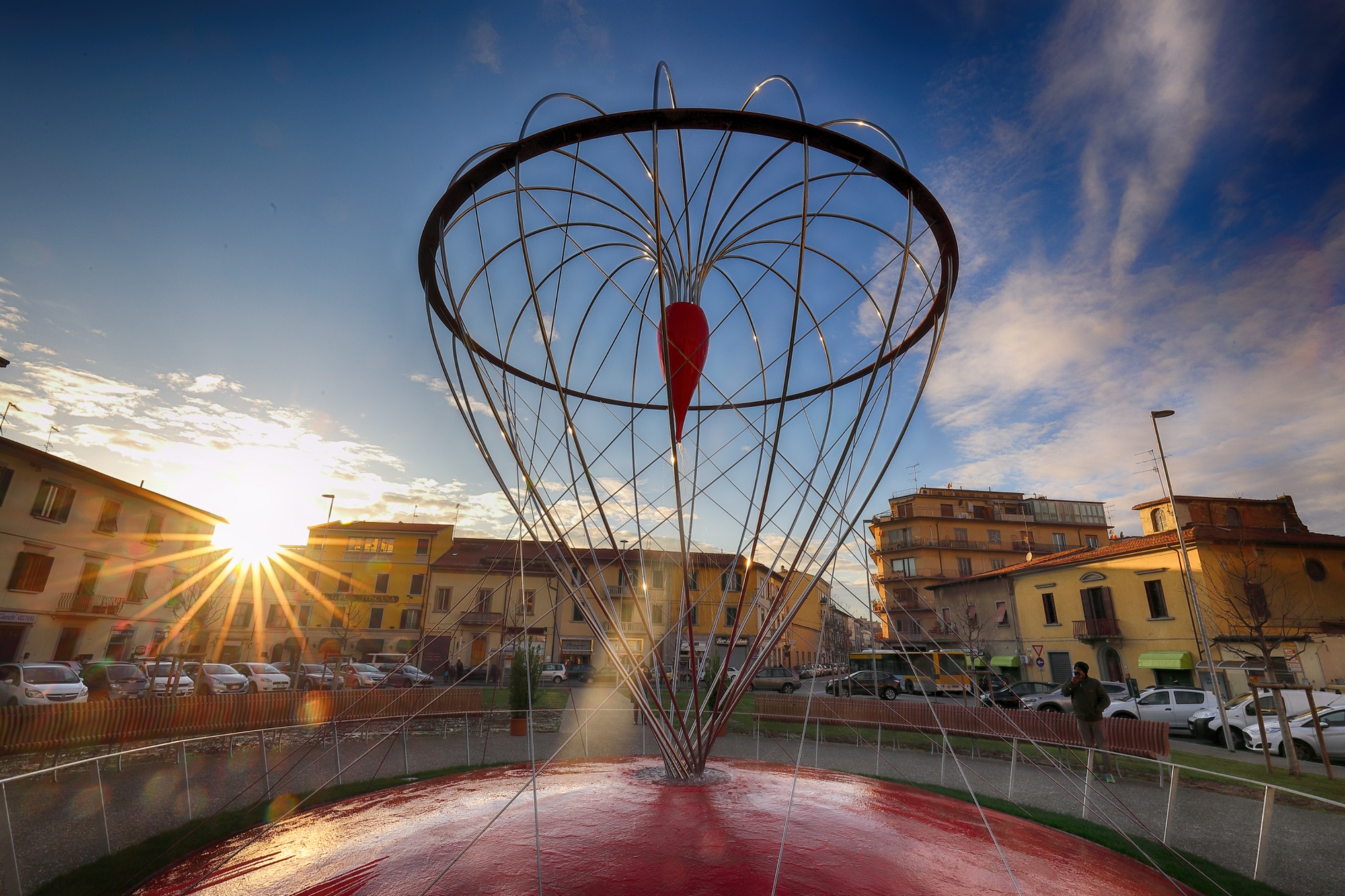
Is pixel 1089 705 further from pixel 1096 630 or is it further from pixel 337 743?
pixel 1096 630

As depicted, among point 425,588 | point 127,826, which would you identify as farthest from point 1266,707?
point 425,588

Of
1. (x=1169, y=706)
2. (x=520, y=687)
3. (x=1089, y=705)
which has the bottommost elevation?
(x=1169, y=706)

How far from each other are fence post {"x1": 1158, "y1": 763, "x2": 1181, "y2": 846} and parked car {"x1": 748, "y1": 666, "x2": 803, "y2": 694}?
2666 cm

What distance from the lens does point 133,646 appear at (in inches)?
1296

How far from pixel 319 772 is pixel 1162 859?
443 inches

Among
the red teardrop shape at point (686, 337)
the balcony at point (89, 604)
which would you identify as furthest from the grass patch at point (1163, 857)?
the balcony at point (89, 604)

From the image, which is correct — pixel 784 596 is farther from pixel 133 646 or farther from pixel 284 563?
pixel 284 563

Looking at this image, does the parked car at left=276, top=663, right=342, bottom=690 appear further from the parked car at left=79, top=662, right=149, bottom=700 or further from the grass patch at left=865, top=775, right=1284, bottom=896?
the grass patch at left=865, top=775, right=1284, bottom=896

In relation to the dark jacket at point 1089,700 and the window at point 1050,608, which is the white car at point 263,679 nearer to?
the dark jacket at point 1089,700

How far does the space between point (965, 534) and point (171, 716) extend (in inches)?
2180

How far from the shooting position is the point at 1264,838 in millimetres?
5586

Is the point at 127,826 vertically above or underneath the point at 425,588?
Answer: underneath

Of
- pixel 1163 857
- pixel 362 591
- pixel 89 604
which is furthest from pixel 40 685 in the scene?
pixel 362 591

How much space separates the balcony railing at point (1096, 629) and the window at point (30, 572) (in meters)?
48.8
